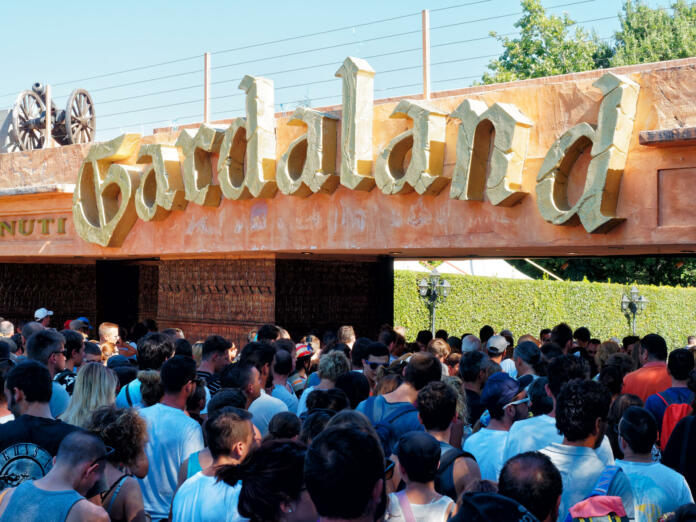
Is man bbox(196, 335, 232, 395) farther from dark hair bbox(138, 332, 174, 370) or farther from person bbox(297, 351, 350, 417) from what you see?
person bbox(297, 351, 350, 417)

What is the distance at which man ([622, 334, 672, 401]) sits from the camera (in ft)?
22.9

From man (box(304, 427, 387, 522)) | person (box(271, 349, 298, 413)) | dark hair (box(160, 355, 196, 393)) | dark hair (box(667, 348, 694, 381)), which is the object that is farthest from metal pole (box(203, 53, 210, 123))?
man (box(304, 427, 387, 522))

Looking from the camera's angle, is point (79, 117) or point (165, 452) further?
point (79, 117)

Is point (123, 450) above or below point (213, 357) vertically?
below

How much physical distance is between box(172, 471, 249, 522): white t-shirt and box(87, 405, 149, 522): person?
0.27 meters

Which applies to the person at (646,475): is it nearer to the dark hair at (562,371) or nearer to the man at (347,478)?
the dark hair at (562,371)

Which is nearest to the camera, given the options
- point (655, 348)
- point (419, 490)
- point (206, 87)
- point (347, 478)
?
point (347, 478)

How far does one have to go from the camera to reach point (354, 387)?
19.5ft

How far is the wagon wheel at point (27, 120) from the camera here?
18.2 m

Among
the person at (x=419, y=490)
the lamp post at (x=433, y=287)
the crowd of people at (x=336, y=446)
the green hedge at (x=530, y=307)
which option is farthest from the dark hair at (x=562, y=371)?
the green hedge at (x=530, y=307)

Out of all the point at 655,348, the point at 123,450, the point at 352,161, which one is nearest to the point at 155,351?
the point at 123,450

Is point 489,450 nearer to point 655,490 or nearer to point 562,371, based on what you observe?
point 562,371

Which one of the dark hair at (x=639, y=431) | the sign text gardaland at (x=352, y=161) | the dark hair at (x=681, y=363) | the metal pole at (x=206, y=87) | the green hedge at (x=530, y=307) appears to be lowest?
the green hedge at (x=530, y=307)

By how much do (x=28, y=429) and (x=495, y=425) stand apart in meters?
2.73
